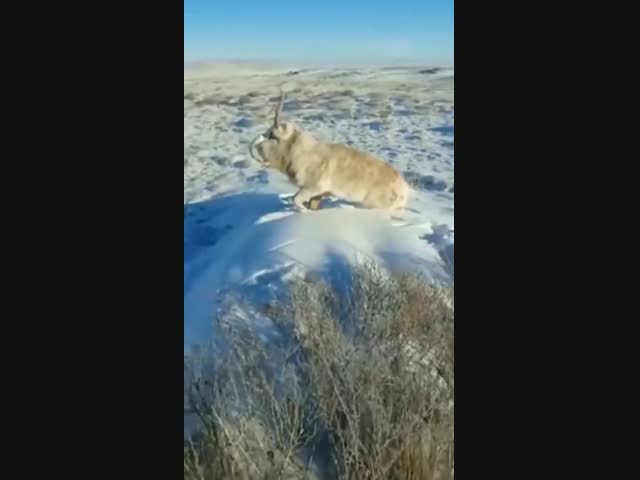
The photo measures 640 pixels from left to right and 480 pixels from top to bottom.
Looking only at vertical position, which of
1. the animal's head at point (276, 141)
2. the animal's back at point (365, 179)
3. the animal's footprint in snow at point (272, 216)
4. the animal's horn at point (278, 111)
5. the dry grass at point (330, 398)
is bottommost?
the dry grass at point (330, 398)

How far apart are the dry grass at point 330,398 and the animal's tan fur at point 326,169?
0.72 feet

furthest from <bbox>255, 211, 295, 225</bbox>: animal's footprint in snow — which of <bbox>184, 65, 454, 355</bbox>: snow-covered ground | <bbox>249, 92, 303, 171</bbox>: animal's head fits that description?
<bbox>249, 92, 303, 171</bbox>: animal's head

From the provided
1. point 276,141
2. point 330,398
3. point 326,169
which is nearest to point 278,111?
point 276,141

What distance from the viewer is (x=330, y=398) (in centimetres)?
245

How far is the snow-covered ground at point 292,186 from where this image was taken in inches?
98.5

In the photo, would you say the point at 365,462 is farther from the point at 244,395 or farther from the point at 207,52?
the point at 207,52

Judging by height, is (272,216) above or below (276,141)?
below

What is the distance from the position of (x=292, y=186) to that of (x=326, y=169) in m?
0.09

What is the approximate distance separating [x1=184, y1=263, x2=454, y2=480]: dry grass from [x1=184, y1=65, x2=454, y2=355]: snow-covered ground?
Answer: 0.09 metres

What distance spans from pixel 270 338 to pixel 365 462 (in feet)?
1.15

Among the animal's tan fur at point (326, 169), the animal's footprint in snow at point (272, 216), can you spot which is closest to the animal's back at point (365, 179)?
the animal's tan fur at point (326, 169)

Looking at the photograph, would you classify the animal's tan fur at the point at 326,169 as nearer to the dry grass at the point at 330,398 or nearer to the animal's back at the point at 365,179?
the animal's back at the point at 365,179

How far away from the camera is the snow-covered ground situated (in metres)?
2.50

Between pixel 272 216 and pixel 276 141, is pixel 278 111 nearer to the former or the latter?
pixel 276 141
